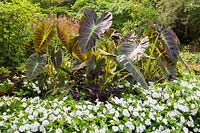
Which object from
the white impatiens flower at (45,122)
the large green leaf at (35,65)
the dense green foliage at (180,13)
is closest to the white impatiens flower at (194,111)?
the white impatiens flower at (45,122)

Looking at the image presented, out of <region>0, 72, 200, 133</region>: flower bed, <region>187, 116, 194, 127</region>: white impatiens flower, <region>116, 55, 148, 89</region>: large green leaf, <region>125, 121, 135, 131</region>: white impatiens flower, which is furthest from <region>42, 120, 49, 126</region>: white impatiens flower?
<region>187, 116, 194, 127</region>: white impatiens flower

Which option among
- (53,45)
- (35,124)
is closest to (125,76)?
(35,124)

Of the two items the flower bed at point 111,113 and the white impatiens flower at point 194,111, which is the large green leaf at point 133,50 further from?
the white impatiens flower at point 194,111

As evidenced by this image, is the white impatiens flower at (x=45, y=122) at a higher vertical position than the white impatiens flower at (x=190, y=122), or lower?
higher

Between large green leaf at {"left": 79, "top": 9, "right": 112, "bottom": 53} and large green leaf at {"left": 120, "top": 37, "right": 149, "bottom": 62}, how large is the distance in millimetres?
235

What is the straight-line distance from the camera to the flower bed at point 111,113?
8.48 ft

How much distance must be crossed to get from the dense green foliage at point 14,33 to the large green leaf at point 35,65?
1.42m

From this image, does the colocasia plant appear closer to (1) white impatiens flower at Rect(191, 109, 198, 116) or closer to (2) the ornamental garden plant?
(2) the ornamental garden plant

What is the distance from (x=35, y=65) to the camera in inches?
127

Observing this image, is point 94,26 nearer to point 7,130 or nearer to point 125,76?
point 125,76

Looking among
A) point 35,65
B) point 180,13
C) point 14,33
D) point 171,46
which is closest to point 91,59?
point 35,65

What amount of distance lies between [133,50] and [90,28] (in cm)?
42

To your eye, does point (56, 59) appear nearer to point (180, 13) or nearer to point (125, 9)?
point (125, 9)

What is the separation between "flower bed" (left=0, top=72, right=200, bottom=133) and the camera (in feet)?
8.48
